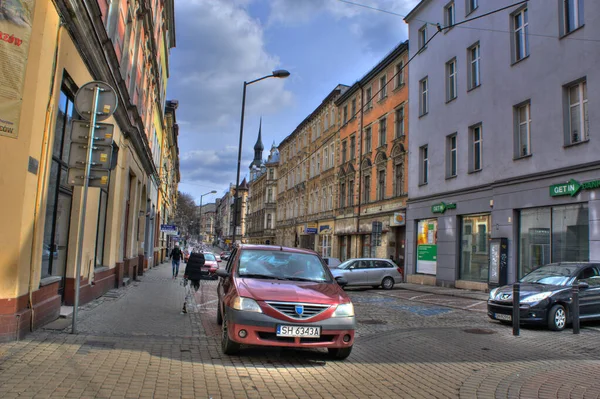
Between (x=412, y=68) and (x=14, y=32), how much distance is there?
77.7ft

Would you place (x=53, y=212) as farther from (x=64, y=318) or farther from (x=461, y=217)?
(x=461, y=217)

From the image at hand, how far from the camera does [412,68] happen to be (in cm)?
2728

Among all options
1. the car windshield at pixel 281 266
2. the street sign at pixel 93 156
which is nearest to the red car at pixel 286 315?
the car windshield at pixel 281 266

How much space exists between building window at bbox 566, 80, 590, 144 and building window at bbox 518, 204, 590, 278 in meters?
2.35

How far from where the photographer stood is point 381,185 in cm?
3073

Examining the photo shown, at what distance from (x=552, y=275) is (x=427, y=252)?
13.5 meters

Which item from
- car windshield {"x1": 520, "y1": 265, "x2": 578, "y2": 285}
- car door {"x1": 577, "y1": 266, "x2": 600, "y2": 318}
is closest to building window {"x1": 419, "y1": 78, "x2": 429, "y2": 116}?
car windshield {"x1": 520, "y1": 265, "x2": 578, "y2": 285}

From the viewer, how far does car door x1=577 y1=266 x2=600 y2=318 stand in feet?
34.1

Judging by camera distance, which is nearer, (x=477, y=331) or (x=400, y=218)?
(x=477, y=331)

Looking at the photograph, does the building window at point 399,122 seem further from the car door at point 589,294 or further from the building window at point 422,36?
the car door at point 589,294

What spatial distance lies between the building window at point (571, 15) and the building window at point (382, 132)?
1440cm

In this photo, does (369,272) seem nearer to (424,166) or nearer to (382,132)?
(424,166)

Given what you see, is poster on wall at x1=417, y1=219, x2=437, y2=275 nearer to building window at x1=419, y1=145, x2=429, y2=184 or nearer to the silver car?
building window at x1=419, y1=145, x2=429, y2=184

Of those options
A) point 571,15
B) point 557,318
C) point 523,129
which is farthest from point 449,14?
point 557,318
